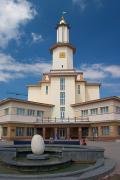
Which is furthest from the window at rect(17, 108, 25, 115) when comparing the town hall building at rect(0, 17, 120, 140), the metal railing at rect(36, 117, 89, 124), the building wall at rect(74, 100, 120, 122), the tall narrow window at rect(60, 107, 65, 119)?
the building wall at rect(74, 100, 120, 122)

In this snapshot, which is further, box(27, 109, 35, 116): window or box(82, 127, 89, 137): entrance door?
box(82, 127, 89, 137): entrance door

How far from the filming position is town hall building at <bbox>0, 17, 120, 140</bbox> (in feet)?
150

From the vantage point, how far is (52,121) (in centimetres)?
5134

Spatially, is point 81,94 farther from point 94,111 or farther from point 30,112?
point 30,112

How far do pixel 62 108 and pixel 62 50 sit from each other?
14.4 meters

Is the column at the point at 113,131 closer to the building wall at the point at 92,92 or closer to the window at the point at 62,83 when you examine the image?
the building wall at the point at 92,92

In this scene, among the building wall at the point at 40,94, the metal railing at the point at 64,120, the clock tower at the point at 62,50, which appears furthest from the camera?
the clock tower at the point at 62,50

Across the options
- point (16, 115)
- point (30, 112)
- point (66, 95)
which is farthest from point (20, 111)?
point (66, 95)

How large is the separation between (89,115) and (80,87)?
9736mm

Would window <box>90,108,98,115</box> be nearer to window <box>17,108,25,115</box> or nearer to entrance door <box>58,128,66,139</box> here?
entrance door <box>58,128,66,139</box>

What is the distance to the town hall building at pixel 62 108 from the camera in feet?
150

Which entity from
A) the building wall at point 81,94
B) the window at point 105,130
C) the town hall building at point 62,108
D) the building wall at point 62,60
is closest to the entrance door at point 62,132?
the town hall building at point 62,108

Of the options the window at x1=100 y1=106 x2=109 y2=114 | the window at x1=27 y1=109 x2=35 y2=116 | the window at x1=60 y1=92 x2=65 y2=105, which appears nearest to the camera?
the window at x1=100 y1=106 x2=109 y2=114

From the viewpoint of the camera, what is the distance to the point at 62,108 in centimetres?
5453
